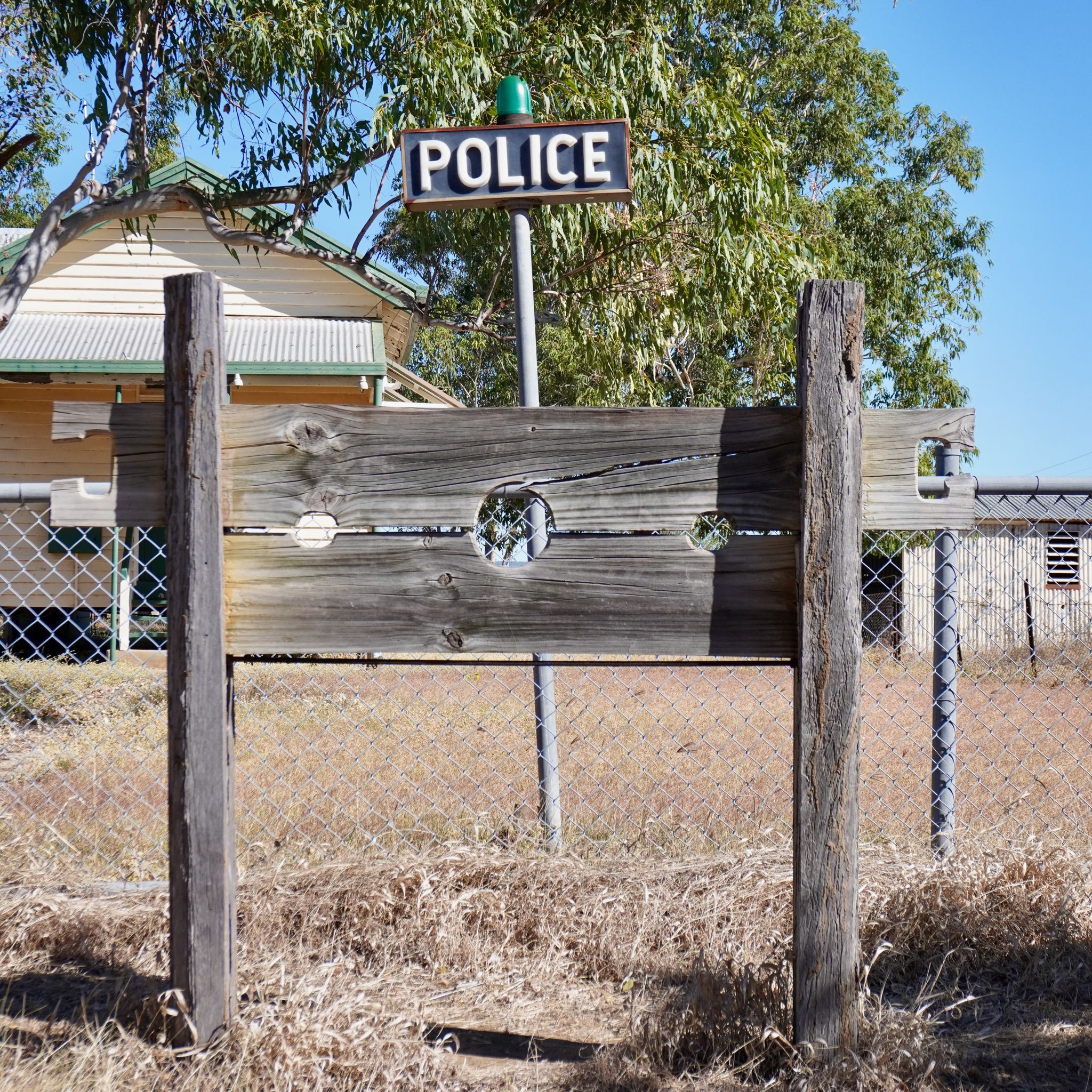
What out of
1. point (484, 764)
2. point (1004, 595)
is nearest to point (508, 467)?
point (484, 764)

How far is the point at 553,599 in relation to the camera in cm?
258

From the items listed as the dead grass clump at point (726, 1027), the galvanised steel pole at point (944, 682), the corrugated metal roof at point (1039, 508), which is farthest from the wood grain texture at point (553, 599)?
the galvanised steel pole at point (944, 682)

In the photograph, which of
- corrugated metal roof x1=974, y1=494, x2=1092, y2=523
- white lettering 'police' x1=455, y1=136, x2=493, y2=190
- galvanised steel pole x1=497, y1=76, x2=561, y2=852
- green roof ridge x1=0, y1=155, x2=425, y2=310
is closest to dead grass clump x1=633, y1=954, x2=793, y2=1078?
galvanised steel pole x1=497, y1=76, x2=561, y2=852

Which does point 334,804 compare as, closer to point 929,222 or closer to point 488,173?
point 488,173

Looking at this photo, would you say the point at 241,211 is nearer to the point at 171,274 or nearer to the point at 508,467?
the point at 171,274

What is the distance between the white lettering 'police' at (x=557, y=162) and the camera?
3.38m

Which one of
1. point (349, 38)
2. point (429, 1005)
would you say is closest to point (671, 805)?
point (429, 1005)

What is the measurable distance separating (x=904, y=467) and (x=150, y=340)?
35.5 ft

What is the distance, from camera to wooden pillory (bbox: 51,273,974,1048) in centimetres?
252

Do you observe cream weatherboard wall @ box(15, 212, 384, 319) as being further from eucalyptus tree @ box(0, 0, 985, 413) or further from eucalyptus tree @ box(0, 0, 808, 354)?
eucalyptus tree @ box(0, 0, 808, 354)

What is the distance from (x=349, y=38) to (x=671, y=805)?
5.85m

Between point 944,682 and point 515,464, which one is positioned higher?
point 515,464

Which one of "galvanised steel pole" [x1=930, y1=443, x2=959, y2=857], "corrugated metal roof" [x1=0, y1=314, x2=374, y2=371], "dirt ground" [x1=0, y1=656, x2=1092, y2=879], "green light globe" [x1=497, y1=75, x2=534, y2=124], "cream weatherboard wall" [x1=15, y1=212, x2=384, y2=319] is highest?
"cream weatherboard wall" [x1=15, y1=212, x2=384, y2=319]

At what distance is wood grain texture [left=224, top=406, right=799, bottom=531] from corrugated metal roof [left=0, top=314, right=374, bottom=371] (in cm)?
854
